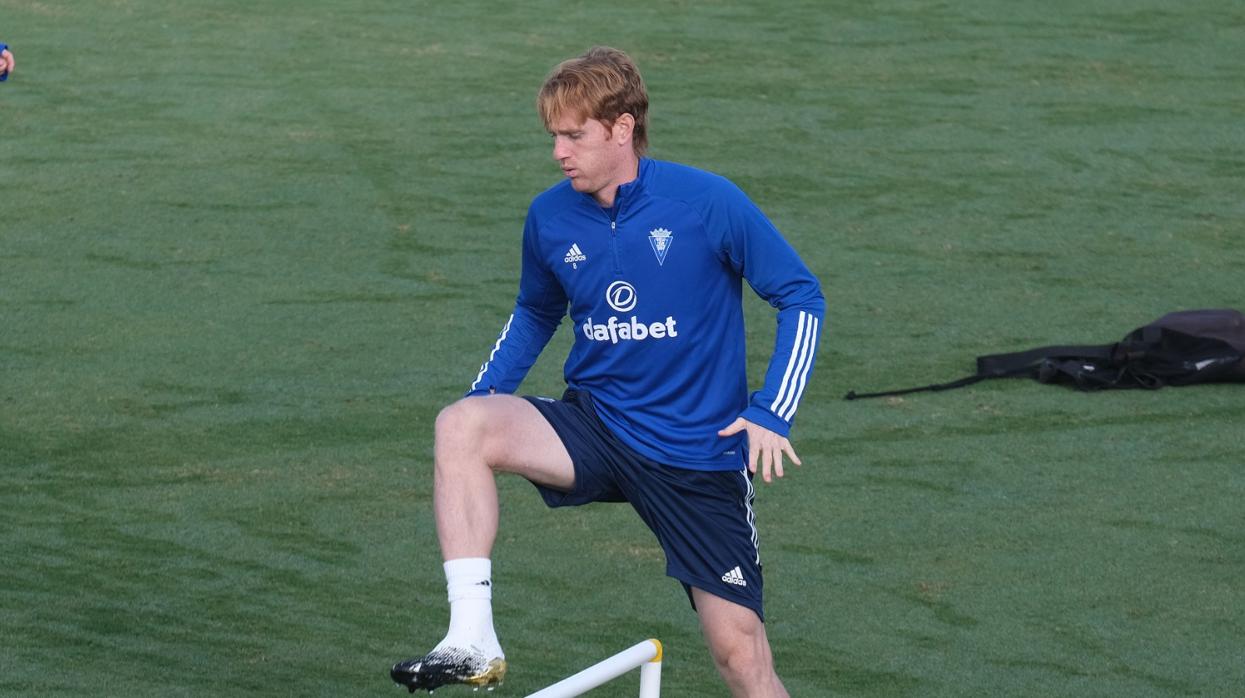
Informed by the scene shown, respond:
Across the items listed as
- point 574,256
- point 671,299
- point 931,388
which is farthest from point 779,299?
point 931,388

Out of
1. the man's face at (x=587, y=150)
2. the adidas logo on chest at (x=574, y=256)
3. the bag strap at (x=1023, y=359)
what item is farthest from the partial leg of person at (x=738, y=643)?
the bag strap at (x=1023, y=359)

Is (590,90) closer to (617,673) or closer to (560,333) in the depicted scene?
(617,673)

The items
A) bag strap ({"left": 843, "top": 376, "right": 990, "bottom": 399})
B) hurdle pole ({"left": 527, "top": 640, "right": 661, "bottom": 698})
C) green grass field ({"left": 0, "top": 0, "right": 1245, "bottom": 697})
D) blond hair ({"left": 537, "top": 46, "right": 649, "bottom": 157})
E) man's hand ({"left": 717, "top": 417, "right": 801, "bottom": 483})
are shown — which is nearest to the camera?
hurdle pole ({"left": 527, "top": 640, "right": 661, "bottom": 698})

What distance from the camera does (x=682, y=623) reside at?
6.14 metres

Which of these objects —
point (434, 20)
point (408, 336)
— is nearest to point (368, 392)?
point (408, 336)

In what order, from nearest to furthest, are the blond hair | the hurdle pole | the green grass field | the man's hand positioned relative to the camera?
the hurdle pole < the man's hand < the blond hair < the green grass field

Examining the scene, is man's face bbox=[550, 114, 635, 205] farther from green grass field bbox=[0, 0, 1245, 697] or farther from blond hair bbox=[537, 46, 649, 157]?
green grass field bbox=[0, 0, 1245, 697]

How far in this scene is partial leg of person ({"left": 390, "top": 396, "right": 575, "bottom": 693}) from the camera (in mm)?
3756

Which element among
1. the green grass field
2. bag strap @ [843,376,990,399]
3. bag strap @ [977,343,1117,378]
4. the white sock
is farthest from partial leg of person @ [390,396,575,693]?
bag strap @ [977,343,1117,378]

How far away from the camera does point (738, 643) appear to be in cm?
444

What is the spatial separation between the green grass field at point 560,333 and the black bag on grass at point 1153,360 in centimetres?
10

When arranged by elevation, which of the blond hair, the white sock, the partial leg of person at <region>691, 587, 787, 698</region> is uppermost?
the blond hair

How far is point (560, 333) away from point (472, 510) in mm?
4947

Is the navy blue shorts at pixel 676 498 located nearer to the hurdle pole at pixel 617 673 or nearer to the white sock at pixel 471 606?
the hurdle pole at pixel 617 673
